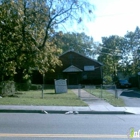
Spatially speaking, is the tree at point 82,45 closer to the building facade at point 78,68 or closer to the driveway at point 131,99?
the building facade at point 78,68

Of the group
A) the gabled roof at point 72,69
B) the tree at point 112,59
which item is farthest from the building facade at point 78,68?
the tree at point 112,59

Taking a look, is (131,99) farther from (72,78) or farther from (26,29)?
(72,78)

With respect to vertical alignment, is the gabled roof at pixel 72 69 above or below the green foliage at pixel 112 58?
below

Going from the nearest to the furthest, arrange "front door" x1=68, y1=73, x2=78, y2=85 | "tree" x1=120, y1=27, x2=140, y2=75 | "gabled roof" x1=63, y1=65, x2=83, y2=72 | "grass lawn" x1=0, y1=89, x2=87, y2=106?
"grass lawn" x1=0, y1=89, x2=87, y2=106, "gabled roof" x1=63, y1=65, x2=83, y2=72, "front door" x1=68, y1=73, x2=78, y2=85, "tree" x1=120, y1=27, x2=140, y2=75

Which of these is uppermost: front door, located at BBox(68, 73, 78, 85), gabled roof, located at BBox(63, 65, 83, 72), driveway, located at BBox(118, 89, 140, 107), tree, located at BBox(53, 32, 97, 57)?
tree, located at BBox(53, 32, 97, 57)

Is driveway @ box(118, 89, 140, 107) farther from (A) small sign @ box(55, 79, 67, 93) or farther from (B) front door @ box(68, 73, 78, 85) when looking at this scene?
(B) front door @ box(68, 73, 78, 85)


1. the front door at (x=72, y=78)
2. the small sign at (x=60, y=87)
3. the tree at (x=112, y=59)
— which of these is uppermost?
the tree at (x=112, y=59)

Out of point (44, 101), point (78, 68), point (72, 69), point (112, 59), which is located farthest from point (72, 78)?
point (44, 101)

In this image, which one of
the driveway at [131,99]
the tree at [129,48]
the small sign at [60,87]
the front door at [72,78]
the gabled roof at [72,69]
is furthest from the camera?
the tree at [129,48]

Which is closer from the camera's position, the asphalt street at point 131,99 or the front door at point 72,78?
the asphalt street at point 131,99

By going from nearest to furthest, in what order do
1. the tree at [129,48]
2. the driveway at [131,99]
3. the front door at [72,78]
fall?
the driveway at [131,99] < the front door at [72,78] < the tree at [129,48]

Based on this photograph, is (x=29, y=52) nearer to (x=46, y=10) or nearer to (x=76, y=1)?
(x=46, y=10)

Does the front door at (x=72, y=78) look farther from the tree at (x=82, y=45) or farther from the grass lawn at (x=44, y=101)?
the tree at (x=82, y=45)

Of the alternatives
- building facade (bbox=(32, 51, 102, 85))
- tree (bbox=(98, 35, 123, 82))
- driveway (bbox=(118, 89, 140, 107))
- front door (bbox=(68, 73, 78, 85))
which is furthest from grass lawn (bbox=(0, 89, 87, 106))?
tree (bbox=(98, 35, 123, 82))
